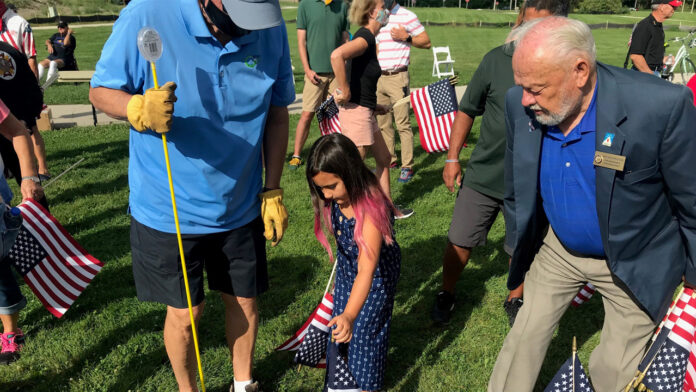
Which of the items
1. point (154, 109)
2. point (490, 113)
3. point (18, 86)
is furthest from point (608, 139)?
point (18, 86)

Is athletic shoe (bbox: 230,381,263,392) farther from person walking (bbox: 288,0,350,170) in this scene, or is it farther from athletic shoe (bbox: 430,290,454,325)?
person walking (bbox: 288,0,350,170)

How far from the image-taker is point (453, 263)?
4.24m

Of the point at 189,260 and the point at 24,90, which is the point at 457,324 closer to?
the point at 189,260

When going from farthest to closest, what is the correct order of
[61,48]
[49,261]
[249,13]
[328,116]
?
[61,48], [328,116], [49,261], [249,13]

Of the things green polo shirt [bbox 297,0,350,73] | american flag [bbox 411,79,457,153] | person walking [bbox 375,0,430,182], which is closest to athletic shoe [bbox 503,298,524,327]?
american flag [bbox 411,79,457,153]

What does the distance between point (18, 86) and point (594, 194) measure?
5.33 metres

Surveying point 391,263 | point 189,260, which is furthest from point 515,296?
point 189,260

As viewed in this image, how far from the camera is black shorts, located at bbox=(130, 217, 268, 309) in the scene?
281 cm

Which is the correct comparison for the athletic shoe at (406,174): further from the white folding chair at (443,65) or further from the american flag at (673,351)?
the white folding chair at (443,65)

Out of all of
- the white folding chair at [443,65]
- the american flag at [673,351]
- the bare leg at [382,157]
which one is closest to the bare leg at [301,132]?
the bare leg at [382,157]

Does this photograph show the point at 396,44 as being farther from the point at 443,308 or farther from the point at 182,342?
the point at 182,342

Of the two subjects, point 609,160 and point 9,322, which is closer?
point 609,160

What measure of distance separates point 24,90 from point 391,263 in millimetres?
4429

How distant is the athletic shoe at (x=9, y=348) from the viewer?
378cm
